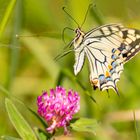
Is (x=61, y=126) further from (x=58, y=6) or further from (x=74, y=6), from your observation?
(x=58, y=6)

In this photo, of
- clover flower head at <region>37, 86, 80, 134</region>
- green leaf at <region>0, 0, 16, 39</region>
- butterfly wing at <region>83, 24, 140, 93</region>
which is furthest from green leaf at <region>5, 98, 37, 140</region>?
butterfly wing at <region>83, 24, 140, 93</region>

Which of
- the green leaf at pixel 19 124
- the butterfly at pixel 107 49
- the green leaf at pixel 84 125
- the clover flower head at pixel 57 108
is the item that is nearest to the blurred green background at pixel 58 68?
the butterfly at pixel 107 49

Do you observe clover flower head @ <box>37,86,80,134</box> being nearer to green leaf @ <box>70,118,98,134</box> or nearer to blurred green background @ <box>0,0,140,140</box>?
green leaf @ <box>70,118,98,134</box>

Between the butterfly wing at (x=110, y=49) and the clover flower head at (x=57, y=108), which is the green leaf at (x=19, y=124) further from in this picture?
the butterfly wing at (x=110, y=49)

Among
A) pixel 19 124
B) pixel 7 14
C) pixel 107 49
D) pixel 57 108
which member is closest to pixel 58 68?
pixel 107 49

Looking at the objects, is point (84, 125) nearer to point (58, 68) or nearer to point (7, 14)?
point (7, 14)

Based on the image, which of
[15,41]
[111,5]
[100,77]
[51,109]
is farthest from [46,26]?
[51,109]
